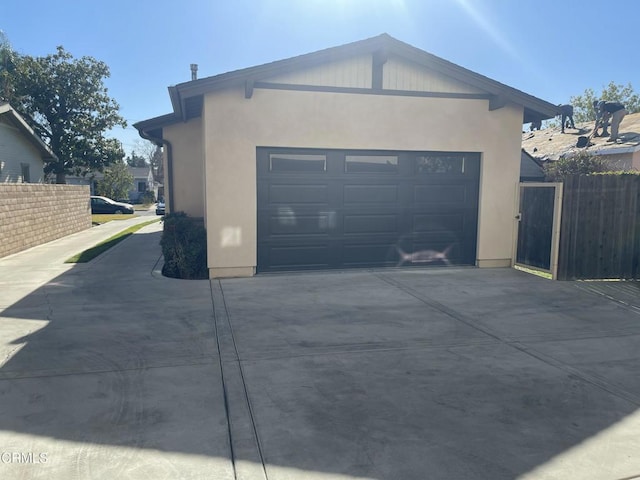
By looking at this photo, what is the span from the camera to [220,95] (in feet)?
28.4

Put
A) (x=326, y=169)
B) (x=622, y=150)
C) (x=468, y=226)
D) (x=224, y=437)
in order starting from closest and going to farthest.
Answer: (x=224, y=437) < (x=326, y=169) < (x=468, y=226) < (x=622, y=150)

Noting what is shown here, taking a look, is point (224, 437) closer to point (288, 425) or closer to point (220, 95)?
point (288, 425)

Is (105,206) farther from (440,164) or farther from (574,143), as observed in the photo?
(440,164)

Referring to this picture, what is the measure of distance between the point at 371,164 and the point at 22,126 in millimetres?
15640

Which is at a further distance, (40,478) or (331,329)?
(331,329)

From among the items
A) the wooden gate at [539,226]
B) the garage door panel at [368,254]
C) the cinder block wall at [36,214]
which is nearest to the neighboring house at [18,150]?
the cinder block wall at [36,214]

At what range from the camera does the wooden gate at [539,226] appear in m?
9.05

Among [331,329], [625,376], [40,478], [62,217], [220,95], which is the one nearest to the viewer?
[40,478]

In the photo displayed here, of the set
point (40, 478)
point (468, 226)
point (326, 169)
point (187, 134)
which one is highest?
point (187, 134)

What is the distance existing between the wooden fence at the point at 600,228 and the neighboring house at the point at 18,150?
17.2 meters

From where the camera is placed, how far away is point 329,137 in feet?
30.3

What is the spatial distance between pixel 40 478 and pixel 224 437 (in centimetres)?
114

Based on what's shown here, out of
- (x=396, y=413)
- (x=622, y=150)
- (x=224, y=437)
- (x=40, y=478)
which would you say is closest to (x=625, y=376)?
(x=396, y=413)

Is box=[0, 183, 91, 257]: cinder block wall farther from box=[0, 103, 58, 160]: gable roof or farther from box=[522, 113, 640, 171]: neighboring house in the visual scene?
box=[522, 113, 640, 171]: neighboring house
